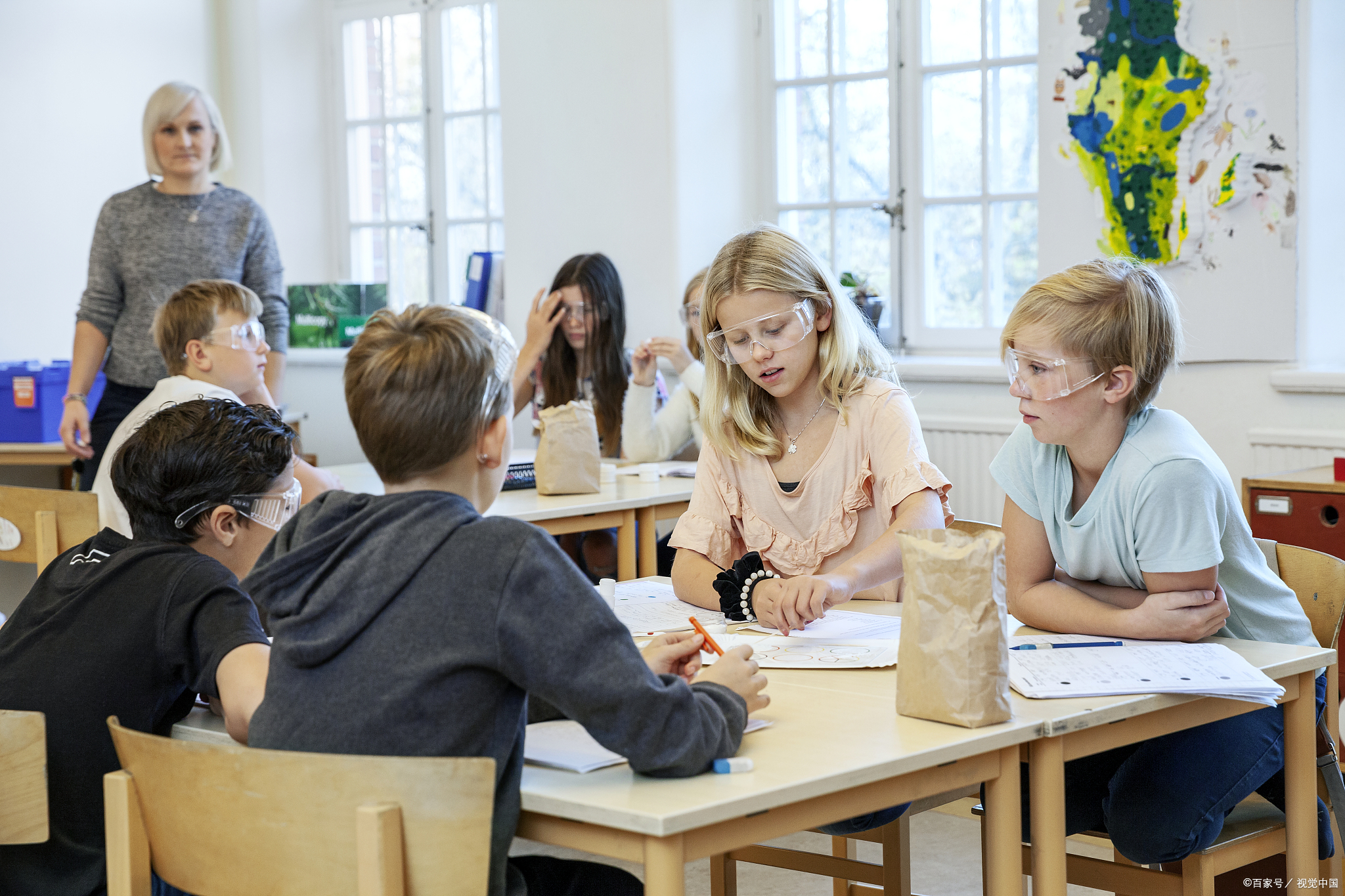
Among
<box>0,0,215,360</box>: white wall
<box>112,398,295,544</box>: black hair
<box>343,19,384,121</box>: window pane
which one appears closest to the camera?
<box>112,398,295,544</box>: black hair

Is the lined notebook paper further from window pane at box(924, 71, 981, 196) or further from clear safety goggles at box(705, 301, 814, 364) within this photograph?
window pane at box(924, 71, 981, 196)

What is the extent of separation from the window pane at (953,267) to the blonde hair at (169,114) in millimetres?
2364

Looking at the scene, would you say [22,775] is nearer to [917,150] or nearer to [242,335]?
[242,335]

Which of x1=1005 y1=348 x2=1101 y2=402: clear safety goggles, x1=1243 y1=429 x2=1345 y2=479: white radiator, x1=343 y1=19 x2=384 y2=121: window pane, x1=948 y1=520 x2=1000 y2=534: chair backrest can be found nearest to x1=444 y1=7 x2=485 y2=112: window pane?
x1=343 y1=19 x2=384 y2=121: window pane

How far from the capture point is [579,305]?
4109mm

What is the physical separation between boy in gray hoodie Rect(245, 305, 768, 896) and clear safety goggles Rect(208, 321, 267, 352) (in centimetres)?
154

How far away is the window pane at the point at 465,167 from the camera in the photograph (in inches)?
237

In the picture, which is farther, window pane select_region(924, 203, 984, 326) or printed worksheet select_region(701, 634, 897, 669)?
window pane select_region(924, 203, 984, 326)

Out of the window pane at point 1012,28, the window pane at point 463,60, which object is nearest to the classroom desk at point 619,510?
the window pane at point 1012,28

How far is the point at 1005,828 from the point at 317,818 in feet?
2.23

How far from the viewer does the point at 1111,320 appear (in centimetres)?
174

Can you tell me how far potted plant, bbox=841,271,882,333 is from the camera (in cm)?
451

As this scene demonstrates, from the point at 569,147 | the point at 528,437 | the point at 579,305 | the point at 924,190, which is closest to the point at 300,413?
the point at 528,437

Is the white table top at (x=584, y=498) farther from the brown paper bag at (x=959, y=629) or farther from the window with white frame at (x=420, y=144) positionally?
the window with white frame at (x=420, y=144)
